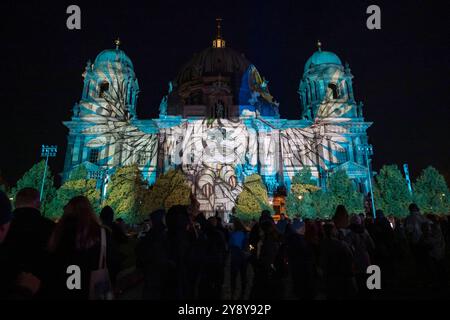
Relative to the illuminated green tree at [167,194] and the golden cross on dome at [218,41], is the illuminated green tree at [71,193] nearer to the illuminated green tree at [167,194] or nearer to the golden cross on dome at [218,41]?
the illuminated green tree at [167,194]

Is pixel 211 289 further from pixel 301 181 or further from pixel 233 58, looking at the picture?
pixel 233 58

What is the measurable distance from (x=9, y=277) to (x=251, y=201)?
30.9 metres

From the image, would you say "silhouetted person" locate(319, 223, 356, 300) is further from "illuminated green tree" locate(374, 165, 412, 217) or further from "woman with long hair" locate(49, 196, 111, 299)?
"illuminated green tree" locate(374, 165, 412, 217)

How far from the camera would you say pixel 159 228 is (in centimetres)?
548

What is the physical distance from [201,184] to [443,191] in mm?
34201

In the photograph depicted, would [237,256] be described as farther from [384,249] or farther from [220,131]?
[220,131]

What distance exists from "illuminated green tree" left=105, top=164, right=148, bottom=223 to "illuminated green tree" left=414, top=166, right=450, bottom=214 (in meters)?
36.2

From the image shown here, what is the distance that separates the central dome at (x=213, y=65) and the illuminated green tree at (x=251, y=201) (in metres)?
31.3

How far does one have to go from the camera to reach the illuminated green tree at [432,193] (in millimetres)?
38531

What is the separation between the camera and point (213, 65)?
6103cm

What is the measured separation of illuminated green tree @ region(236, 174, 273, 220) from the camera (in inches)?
1255

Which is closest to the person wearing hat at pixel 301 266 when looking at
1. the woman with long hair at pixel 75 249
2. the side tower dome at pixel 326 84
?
the woman with long hair at pixel 75 249
